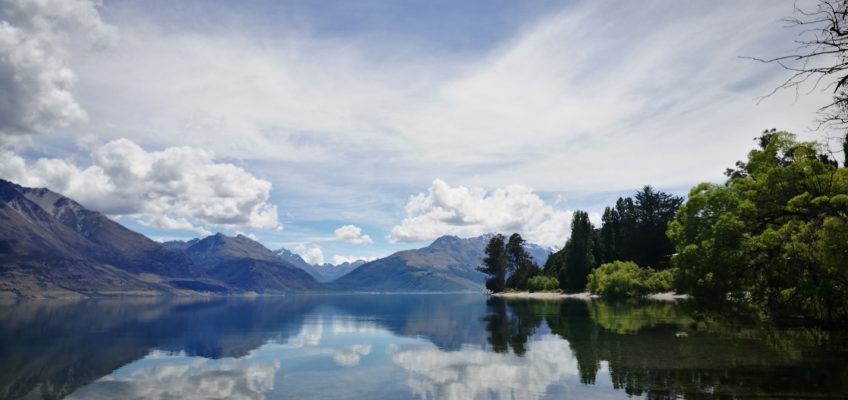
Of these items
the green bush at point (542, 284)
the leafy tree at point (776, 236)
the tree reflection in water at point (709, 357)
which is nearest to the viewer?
the tree reflection in water at point (709, 357)

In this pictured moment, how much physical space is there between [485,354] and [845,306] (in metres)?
30.3

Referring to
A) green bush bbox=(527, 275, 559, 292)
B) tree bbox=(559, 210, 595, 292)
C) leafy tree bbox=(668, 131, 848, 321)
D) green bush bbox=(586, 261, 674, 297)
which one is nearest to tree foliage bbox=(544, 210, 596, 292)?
tree bbox=(559, 210, 595, 292)

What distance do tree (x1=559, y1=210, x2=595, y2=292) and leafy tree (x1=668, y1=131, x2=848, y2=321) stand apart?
3192 inches

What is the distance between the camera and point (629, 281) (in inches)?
4692

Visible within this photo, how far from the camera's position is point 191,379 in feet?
100

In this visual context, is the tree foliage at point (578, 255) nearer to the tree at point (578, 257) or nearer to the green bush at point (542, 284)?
the tree at point (578, 257)

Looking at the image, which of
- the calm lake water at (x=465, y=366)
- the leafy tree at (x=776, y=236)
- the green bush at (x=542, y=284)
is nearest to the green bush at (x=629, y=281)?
the green bush at (x=542, y=284)

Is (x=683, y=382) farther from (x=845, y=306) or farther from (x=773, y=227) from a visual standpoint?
(x=773, y=227)

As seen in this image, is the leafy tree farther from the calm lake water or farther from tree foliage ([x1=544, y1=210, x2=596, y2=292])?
tree foliage ([x1=544, y1=210, x2=596, y2=292])

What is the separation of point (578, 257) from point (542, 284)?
80.6 feet

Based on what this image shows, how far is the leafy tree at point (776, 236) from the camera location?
3459cm

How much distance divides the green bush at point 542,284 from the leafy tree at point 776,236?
328 ft

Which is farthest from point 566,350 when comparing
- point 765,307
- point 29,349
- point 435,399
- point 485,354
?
point 29,349

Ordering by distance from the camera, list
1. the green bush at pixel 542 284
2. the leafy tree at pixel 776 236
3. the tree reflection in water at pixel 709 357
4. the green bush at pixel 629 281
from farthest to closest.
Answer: the green bush at pixel 542 284 → the green bush at pixel 629 281 → the leafy tree at pixel 776 236 → the tree reflection in water at pixel 709 357
